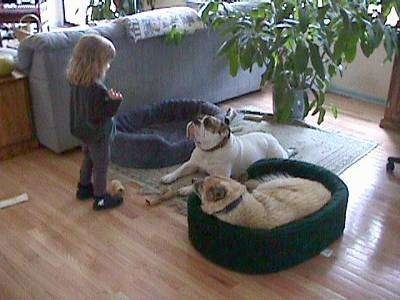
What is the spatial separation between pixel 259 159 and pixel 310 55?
69 cm

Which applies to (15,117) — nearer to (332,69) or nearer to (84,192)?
(84,192)

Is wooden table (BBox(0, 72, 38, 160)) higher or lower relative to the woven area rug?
higher

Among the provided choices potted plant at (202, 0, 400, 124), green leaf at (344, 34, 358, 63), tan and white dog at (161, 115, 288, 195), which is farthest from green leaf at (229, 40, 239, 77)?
green leaf at (344, 34, 358, 63)

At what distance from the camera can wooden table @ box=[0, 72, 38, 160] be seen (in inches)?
119

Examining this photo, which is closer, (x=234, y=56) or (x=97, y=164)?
(x=97, y=164)

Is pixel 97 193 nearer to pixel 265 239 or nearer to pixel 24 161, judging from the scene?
pixel 24 161

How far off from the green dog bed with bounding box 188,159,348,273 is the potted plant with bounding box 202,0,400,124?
954 millimetres

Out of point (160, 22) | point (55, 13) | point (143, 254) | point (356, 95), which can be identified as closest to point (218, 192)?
point (143, 254)

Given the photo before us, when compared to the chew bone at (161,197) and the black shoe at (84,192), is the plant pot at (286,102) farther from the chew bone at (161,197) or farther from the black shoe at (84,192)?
the black shoe at (84,192)

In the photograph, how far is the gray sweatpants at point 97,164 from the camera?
8.25 feet

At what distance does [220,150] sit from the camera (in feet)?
8.70

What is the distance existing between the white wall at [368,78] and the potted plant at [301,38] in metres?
0.90

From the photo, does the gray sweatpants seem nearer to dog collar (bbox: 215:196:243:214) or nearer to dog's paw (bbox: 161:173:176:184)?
dog's paw (bbox: 161:173:176:184)

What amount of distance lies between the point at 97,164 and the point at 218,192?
2.58ft
